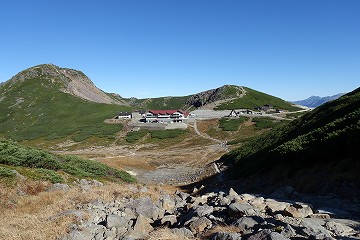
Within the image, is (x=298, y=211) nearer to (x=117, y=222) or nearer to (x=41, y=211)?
(x=117, y=222)

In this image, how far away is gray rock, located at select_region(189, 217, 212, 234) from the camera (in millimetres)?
11959

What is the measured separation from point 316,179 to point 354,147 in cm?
374

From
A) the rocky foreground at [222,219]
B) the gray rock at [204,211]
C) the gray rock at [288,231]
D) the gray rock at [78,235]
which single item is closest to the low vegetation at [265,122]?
the rocky foreground at [222,219]

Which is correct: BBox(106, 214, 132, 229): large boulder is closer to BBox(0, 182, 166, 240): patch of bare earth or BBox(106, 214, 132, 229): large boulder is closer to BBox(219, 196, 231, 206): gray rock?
BBox(0, 182, 166, 240): patch of bare earth

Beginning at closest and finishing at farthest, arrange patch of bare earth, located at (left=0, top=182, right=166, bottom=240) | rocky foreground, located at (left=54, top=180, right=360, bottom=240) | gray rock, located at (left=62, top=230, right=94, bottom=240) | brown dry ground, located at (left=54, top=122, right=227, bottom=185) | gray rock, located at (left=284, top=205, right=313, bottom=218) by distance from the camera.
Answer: rocky foreground, located at (left=54, top=180, right=360, bottom=240), gray rock, located at (left=62, top=230, right=94, bottom=240), patch of bare earth, located at (left=0, top=182, right=166, bottom=240), gray rock, located at (left=284, top=205, right=313, bottom=218), brown dry ground, located at (left=54, top=122, right=227, bottom=185)

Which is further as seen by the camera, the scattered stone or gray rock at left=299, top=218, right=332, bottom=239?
the scattered stone

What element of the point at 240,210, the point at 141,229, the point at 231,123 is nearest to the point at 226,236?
the point at 240,210

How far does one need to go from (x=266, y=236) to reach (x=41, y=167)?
90.3ft

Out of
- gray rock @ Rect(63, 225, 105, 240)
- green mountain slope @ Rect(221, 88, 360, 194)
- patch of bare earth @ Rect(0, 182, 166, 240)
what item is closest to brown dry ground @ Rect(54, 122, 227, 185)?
green mountain slope @ Rect(221, 88, 360, 194)

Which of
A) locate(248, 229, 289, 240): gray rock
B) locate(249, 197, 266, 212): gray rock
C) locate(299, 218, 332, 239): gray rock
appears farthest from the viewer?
locate(249, 197, 266, 212): gray rock

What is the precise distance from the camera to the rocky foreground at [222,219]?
35.7 ft

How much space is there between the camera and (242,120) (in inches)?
4668

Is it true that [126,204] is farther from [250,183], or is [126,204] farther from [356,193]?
[250,183]

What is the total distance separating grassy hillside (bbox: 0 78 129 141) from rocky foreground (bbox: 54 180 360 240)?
10254 cm
